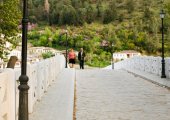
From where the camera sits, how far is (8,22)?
35.5 metres

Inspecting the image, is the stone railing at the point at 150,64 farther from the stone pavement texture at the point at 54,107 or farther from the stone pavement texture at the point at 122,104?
the stone pavement texture at the point at 54,107

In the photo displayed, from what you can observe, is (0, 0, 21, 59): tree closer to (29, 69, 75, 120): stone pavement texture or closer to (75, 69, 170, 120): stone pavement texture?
(75, 69, 170, 120): stone pavement texture

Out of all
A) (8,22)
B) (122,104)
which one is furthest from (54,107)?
(8,22)

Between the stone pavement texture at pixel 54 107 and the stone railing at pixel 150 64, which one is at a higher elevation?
the stone railing at pixel 150 64

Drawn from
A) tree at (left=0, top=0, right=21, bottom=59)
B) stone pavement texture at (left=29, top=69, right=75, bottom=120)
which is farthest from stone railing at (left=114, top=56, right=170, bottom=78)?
tree at (left=0, top=0, right=21, bottom=59)

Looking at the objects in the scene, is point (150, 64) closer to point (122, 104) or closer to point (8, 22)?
point (8, 22)

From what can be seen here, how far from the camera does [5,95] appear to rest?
7.18 meters

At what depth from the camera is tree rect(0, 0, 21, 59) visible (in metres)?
35.3

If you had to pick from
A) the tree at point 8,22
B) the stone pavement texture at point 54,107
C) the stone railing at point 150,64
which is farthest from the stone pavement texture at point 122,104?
the tree at point 8,22

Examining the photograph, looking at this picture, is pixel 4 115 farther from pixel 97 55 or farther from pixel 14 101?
pixel 97 55

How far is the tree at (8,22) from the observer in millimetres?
35281

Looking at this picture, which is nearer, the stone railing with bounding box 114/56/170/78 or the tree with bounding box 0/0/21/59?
the stone railing with bounding box 114/56/170/78

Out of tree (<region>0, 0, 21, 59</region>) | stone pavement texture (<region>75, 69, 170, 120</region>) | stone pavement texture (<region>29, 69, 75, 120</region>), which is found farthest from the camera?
tree (<region>0, 0, 21, 59</region>)

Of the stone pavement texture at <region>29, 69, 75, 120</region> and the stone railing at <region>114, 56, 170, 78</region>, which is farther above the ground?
the stone railing at <region>114, 56, 170, 78</region>
